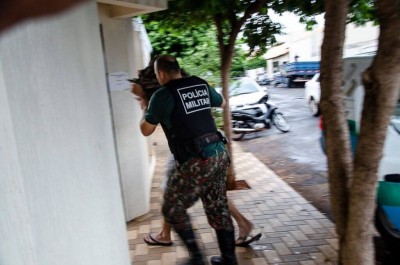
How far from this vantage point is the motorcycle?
10.2 metres

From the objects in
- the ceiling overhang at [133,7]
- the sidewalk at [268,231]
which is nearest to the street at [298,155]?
the sidewalk at [268,231]

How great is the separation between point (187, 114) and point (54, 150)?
4.37ft

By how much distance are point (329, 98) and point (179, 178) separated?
124 cm

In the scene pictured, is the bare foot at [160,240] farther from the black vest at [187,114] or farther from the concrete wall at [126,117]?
the black vest at [187,114]

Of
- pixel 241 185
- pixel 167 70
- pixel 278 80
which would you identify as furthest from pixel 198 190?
pixel 278 80

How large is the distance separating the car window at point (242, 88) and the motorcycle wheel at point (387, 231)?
8.13m

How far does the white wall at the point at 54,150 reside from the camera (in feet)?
4.26

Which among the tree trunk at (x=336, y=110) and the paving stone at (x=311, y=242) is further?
the paving stone at (x=311, y=242)

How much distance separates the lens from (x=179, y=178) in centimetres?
295

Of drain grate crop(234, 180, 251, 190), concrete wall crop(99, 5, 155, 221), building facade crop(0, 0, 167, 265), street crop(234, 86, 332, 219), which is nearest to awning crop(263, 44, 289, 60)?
street crop(234, 86, 332, 219)

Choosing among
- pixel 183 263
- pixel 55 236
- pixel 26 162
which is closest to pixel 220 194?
pixel 183 263

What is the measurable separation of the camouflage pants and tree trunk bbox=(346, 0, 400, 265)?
0.95m

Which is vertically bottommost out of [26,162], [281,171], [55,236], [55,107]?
[281,171]

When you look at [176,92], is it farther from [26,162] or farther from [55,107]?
[26,162]
